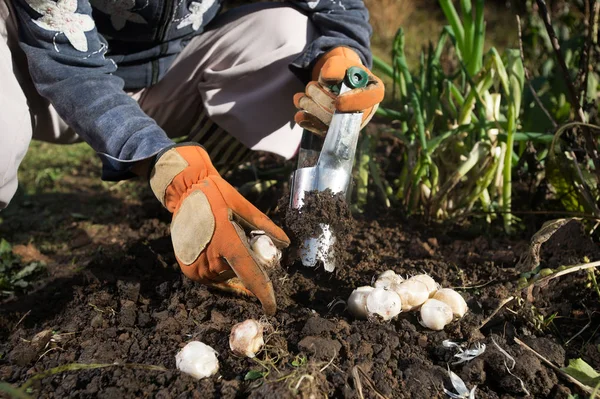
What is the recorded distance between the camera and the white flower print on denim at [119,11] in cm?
162

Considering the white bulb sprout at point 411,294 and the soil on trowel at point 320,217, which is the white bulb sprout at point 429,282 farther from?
the soil on trowel at point 320,217

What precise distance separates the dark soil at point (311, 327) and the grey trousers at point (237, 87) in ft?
1.43

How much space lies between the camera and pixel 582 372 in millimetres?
1101

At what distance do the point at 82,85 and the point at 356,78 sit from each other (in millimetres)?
680

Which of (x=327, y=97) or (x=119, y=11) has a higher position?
(x=119, y=11)

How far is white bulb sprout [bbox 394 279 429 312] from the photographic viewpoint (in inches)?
49.6

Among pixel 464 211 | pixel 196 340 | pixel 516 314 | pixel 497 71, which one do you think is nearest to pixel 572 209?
Result: pixel 464 211

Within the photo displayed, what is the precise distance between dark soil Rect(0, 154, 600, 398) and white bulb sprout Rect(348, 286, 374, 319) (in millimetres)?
40

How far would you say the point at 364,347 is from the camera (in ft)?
3.86

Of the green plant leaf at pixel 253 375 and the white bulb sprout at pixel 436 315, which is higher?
the green plant leaf at pixel 253 375

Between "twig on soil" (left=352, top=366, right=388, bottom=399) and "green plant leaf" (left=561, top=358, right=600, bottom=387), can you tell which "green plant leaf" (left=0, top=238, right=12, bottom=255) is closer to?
"twig on soil" (left=352, top=366, right=388, bottom=399)

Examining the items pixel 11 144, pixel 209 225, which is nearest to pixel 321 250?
pixel 209 225

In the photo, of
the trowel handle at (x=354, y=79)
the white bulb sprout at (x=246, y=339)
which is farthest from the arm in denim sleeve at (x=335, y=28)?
the white bulb sprout at (x=246, y=339)

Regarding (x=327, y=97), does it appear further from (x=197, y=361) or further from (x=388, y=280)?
(x=197, y=361)
